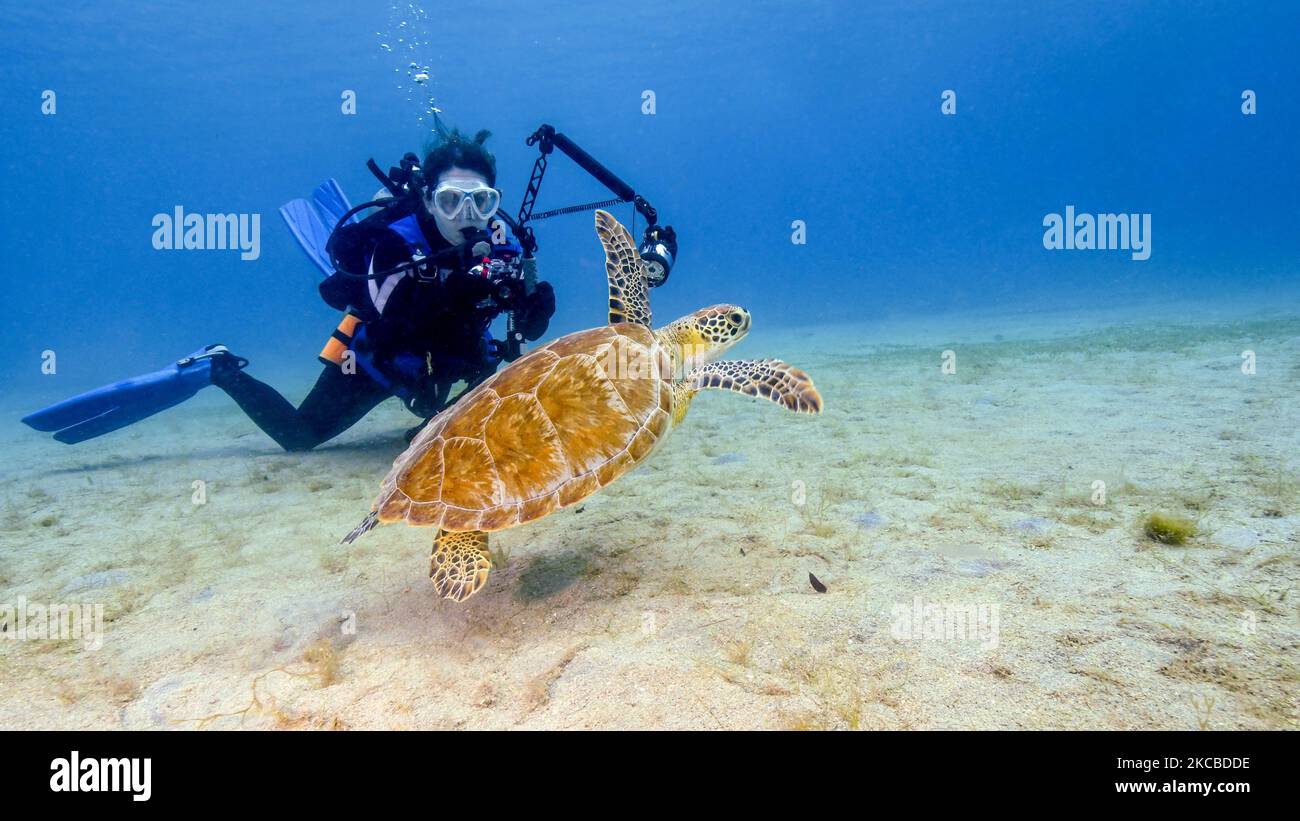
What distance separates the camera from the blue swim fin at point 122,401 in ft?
23.3

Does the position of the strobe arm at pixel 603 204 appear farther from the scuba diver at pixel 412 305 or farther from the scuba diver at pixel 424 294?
the scuba diver at pixel 424 294

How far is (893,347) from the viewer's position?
592 inches

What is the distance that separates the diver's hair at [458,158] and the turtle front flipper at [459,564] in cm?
461

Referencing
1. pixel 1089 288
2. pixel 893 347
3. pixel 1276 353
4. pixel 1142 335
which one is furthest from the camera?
pixel 1089 288

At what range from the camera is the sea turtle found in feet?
9.94

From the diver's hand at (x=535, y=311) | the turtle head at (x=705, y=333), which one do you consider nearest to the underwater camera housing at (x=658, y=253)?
the diver's hand at (x=535, y=311)

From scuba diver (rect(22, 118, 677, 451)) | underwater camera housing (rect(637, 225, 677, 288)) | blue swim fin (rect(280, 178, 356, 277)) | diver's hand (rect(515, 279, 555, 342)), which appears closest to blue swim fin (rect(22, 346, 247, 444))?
scuba diver (rect(22, 118, 677, 451))

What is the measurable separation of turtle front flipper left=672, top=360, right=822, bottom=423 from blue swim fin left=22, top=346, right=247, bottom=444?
6657mm

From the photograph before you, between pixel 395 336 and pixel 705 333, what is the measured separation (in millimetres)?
3845

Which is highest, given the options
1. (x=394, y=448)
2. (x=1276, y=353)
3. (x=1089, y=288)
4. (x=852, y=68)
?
(x=852, y=68)

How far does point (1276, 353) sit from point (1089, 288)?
27290 millimetres
